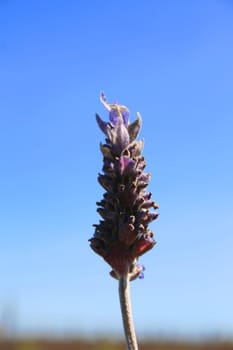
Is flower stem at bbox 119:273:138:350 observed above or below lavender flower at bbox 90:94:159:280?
below

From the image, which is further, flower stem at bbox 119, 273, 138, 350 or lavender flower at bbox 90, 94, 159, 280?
lavender flower at bbox 90, 94, 159, 280

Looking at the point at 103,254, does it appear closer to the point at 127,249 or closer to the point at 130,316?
the point at 127,249

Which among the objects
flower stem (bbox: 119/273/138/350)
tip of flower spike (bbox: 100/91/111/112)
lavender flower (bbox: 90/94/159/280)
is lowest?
flower stem (bbox: 119/273/138/350)

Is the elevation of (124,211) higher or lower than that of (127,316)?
higher

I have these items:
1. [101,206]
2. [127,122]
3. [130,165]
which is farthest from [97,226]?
[127,122]

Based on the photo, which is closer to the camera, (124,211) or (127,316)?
(127,316)
